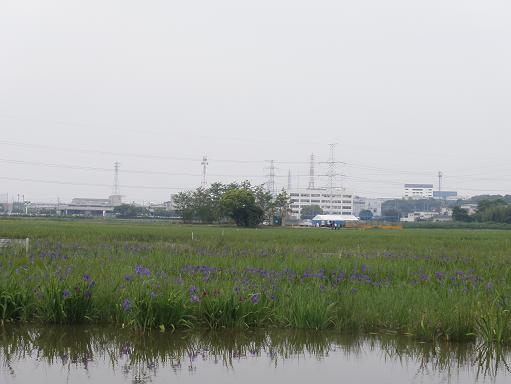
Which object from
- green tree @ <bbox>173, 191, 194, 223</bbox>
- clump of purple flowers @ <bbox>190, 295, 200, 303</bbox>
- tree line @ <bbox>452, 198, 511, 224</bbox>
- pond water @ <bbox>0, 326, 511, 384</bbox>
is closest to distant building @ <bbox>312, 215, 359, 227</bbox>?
tree line @ <bbox>452, 198, 511, 224</bbox>

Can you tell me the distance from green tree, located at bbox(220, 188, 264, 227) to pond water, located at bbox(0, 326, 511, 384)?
60.7m

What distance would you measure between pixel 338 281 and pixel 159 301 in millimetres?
4284

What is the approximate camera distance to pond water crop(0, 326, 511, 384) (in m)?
5.42

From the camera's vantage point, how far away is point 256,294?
24.8 ft

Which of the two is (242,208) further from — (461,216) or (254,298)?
(254,298)

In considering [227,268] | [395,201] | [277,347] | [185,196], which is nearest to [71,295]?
[277,347]

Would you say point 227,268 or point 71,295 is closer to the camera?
point 71,295

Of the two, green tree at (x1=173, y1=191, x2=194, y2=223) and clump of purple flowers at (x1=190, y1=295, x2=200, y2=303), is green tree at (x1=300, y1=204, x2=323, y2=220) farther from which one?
clump of purple flowers at (x1=190, y1=295, x2=200, y2=303)

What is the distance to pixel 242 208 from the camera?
67.8 metres

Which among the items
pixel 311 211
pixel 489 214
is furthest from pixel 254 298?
pixel 311 211

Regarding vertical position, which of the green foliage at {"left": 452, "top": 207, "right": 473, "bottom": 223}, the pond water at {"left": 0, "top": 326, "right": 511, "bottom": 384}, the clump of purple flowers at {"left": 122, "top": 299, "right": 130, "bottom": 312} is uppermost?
the green foliage at {"left": 452, "top": 207, "right": 473, "bottom": 223}

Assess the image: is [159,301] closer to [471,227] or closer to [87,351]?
[87,351]

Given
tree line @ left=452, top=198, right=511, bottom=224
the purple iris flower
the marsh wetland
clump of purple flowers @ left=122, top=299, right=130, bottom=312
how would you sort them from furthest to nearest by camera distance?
tree line @ left=452, top=198, right=511, bottom=224, the purple iris flower, clump of purple flowers @ left=122, top=299, right=130, bottom=312, the marsh wetland

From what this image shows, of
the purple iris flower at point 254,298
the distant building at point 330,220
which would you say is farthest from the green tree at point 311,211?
the purple iris flower at point 254,298
